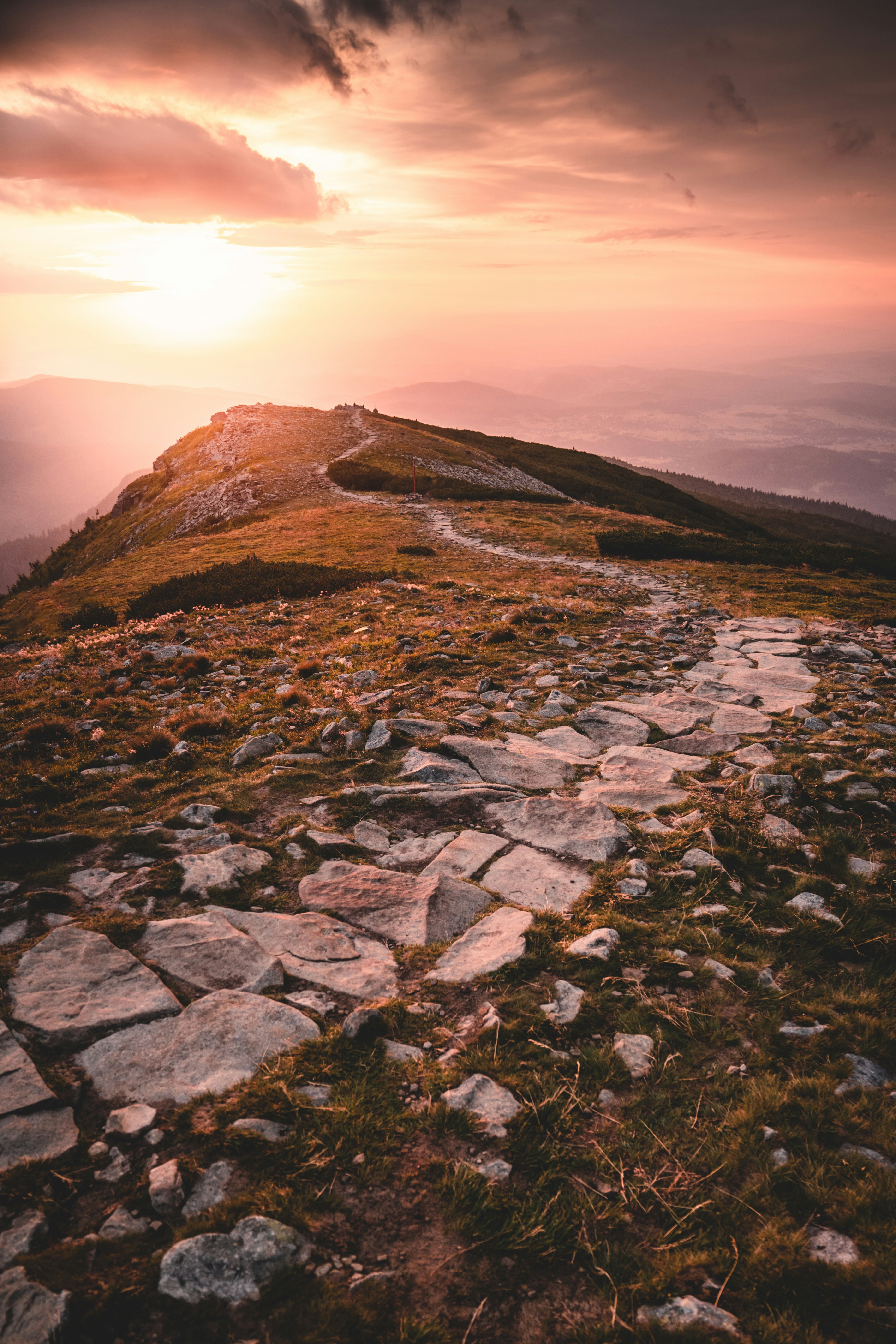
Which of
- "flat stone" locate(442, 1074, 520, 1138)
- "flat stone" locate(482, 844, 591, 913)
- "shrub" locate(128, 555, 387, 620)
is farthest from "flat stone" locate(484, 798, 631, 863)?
"shrub" locate(128, 555, 387, 620)

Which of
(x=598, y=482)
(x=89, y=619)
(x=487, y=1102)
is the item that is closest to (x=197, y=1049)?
(x=487, y=1102)

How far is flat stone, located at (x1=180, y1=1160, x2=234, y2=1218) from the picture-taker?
3520 mm

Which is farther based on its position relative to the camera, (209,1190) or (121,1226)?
(209,1190)

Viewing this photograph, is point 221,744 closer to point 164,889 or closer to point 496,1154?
point 164,889

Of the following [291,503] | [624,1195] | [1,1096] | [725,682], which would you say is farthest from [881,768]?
[291,503]

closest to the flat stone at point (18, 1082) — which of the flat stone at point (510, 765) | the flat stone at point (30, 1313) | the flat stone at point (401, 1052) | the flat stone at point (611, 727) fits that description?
the flat stone at point (30, 1313)

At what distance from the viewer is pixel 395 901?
6277 mm

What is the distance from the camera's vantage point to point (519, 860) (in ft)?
22.6

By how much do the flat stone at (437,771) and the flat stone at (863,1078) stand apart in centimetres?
489

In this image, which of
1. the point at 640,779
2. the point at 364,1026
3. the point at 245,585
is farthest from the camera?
the point at 245,585

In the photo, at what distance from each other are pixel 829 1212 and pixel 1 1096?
201 inches

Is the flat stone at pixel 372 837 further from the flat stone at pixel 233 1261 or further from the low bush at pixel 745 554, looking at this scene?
the low bush at pixel 745 554

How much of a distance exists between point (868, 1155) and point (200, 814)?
696cm

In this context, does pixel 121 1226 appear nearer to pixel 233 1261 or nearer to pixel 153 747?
pixel 233 1261
